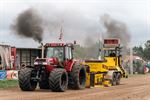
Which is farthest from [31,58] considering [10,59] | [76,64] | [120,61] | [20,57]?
[76,64]

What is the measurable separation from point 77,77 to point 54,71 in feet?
6.46

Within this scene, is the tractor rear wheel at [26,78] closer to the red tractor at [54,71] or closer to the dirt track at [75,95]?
the red tractor at [54,71]

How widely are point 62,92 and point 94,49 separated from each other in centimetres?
1752

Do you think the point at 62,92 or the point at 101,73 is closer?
the point at 62,92

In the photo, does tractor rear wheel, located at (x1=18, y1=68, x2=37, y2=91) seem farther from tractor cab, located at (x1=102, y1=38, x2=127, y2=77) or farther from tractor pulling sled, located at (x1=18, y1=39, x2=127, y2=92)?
tractor cab, located at (x1=102, y1=38, x2=127, y2=77)

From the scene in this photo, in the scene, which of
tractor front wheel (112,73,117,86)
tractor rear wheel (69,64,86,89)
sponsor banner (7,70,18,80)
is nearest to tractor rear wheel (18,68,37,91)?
tractor rear wheel (69,64,86,89)

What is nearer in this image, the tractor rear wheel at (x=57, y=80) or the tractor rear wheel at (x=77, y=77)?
the tractor rear wheel at (x=57, y=80)

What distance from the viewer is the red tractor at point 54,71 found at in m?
21.5

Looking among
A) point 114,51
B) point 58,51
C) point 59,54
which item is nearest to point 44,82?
point 59,54

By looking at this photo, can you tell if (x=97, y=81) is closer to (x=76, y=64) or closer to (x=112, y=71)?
(x=112, y=71)

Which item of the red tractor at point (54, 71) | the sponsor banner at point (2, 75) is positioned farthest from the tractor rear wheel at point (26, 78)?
the sponsor banner at point (2, 75)

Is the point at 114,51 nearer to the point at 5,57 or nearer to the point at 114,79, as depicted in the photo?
the point at 114,79

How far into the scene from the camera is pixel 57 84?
69.8 feet

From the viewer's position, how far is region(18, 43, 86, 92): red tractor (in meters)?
21.5
